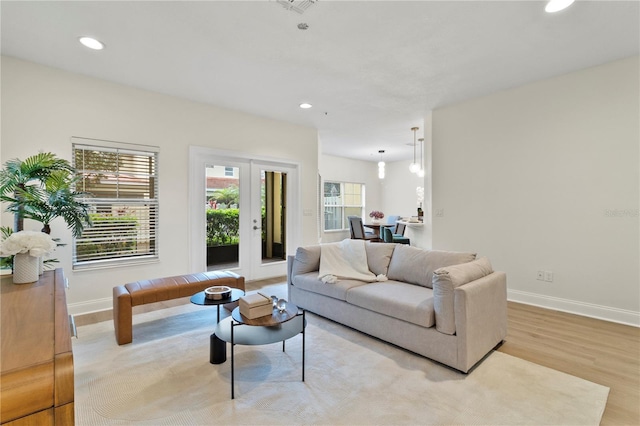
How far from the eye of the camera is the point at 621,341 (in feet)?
9.06

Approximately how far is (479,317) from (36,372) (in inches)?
97.7

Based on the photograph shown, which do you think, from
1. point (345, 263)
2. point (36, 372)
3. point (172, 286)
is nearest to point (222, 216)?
point (172, 286)

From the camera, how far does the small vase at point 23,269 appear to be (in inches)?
67.7

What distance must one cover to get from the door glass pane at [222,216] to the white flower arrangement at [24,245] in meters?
2.74

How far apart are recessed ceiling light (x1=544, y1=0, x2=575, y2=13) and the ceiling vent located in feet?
5.74

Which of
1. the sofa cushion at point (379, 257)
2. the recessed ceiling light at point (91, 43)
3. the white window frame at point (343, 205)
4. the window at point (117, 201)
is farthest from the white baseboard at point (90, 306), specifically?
the white window frame at point (343, 205)

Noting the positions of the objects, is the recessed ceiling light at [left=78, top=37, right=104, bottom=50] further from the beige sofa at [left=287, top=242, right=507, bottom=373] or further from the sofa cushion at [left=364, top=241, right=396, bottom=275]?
the sofa cushion at [left=364, top=241, right=396, bottom=275]

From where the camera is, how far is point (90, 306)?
11.6 ft

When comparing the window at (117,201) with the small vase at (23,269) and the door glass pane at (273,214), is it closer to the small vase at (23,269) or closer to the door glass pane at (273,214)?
the door glass pane at (273,214)

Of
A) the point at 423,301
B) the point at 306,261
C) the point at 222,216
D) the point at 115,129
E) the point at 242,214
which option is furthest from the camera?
the point at 242,214

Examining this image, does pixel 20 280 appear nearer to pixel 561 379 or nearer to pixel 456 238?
pixel 561 379

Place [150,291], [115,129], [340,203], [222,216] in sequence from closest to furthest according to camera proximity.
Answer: [150,291]
[115,129]
[222,216]
[340,203]

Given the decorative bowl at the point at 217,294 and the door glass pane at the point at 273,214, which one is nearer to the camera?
the decorative bowl at the point at 217,294

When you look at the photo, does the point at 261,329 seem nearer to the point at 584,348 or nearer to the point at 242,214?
the point at 584,348
